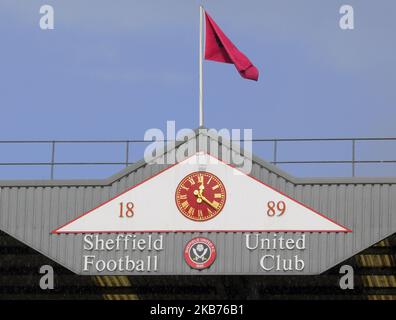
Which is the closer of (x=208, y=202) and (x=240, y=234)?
(x=240, y=234)

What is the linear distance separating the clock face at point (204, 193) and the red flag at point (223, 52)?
410 centimetres

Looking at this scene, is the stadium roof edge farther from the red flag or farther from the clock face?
the red flag

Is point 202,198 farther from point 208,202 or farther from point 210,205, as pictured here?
Result: point 210,205

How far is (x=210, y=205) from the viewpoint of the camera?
4453 centimetres

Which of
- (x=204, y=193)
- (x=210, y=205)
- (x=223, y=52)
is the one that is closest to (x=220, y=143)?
(x=204, y=193)

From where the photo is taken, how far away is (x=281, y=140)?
1759 inches

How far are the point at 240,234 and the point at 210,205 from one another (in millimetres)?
1435

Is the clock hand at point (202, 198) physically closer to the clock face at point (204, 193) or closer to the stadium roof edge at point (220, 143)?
the clock face at point (204, 193)

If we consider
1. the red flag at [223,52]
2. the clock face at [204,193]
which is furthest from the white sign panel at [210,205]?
the red flag at [223,52]

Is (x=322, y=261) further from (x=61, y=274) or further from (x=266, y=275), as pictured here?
(x=61, y=274)

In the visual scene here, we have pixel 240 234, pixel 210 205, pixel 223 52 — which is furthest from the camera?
pixel 223 52

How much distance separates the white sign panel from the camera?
145 ft

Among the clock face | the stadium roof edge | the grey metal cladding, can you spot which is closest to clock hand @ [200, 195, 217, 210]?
the clock face
